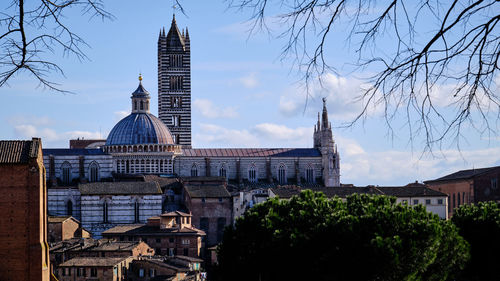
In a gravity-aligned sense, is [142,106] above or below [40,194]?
above

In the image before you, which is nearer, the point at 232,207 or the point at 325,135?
the point at 232,207

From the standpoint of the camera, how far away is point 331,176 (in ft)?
275

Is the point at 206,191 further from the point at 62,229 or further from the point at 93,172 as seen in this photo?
the point at 93,172

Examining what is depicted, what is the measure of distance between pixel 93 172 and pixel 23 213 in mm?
40125

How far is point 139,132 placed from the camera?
275ft

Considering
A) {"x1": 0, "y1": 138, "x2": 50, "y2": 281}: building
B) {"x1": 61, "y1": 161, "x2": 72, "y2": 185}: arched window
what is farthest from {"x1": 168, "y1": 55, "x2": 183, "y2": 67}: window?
{"x1": 0, "y1": 138, "x2": 50, "y2": 281}: building

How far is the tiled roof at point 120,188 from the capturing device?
72.2m

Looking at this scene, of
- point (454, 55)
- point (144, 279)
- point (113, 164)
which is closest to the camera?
point (454, 55)

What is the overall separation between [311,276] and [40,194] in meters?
16.4

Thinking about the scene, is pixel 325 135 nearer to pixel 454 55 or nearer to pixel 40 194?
pixel 40 194

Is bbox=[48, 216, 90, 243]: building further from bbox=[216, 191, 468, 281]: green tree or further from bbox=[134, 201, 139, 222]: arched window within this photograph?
bbox=[216, 191, 468, 281]: green tree

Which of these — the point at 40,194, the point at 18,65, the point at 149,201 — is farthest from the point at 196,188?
the point at 18,65

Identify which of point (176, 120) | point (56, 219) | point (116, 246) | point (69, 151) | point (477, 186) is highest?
point (176, 120)

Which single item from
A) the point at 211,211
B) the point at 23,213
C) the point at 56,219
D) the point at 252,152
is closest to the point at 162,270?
the point at 23,213
